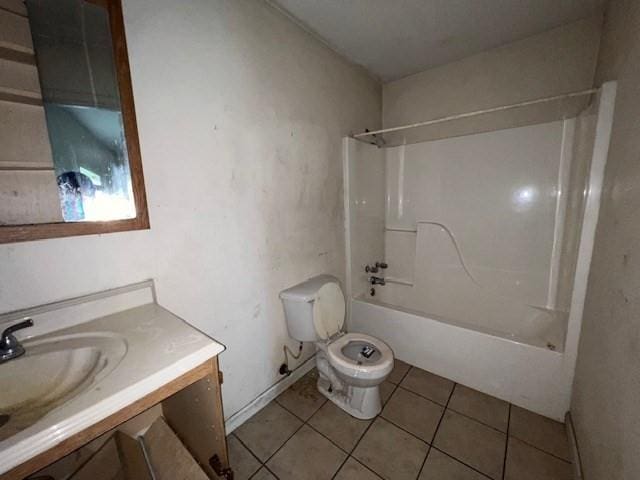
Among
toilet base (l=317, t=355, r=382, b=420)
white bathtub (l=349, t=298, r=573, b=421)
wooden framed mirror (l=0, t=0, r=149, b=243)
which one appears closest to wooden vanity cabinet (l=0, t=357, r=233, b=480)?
wooden framed mirror (l=0, t=0, r=149, b=243)

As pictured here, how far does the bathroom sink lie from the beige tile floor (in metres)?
0.89

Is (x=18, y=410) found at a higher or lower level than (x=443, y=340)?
higher

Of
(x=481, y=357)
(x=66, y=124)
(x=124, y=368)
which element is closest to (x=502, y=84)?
(x=481, y=357)

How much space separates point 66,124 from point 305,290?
49.0 inches

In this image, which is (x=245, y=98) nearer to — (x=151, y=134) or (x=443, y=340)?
(x=151, y=134)

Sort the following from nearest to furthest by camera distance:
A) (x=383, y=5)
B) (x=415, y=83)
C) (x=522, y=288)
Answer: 1. (x=383, y=5)
2. (x=522, y=288)
3. (x=415, y=83)

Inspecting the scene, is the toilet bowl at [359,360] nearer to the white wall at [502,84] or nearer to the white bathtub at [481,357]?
the white bathtub at [481,357]

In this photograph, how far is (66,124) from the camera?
0.84 meters

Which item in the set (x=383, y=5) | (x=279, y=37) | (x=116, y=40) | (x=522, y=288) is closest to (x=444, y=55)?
(x=383, y=5)

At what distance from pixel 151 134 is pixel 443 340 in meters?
1.97

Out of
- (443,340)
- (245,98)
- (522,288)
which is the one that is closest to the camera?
(245,98)

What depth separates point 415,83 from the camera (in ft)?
7.20

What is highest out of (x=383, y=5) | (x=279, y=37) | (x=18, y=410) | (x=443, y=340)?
(x=383, y=5)

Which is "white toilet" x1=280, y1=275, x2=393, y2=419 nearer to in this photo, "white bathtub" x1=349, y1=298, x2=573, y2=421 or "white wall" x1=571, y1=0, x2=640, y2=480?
"white bathtub" x1=349, y1=298, x2=573, y2=421
